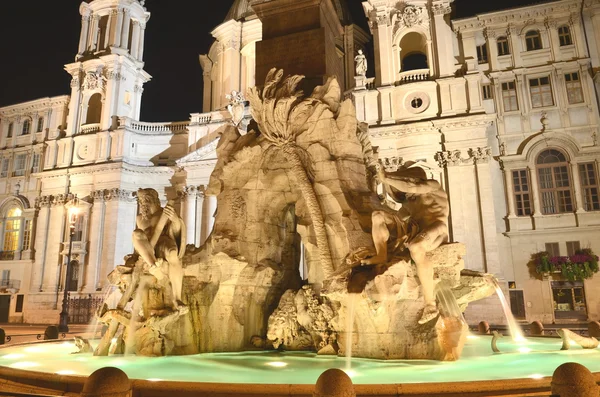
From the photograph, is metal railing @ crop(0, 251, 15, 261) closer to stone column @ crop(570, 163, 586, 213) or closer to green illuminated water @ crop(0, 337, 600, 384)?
green illuminated water @ crop(0, 337, 600, 384)

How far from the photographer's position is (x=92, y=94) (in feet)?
133

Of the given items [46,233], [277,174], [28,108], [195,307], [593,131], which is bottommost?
[195,307]

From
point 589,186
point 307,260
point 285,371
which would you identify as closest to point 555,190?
point 589,186

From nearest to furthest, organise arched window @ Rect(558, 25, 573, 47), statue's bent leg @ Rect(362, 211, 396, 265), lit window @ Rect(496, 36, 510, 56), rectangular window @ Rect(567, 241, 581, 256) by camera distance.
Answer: statue's bent leg @ Rect(362, 211, 396, 265) < rectangular window @ Rect(567, 241, 581, 256) < arched window @ Rect(558, 25, 573, 47) < lit window @ Rect(496, 36, 510, 56)

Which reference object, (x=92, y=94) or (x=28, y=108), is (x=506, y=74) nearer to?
(x=92, y=94)

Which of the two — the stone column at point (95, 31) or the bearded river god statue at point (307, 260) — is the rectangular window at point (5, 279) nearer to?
the stone column at point (95, 31)

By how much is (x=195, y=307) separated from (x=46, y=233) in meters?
34.4

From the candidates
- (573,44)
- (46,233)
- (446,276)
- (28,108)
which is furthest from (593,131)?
(28,108)

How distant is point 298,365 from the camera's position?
23.6 feet

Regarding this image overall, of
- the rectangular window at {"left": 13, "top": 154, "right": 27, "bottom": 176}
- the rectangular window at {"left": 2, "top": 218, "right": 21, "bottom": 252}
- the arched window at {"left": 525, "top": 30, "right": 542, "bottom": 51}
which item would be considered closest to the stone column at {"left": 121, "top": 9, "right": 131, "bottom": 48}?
the rectangular window at {"left": 13, "top": 154, "right": 27, "bottom": 176}

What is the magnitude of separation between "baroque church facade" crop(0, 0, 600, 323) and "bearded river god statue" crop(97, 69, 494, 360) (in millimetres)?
11839

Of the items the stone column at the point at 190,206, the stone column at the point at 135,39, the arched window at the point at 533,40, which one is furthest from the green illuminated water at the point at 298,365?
the stone column at the point at 135,39

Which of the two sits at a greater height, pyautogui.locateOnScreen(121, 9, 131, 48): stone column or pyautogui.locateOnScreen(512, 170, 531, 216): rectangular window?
pyautogui.locateOnScreen(121, 9, 131, 48): stone column

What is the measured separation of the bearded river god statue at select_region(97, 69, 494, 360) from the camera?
7656mm
